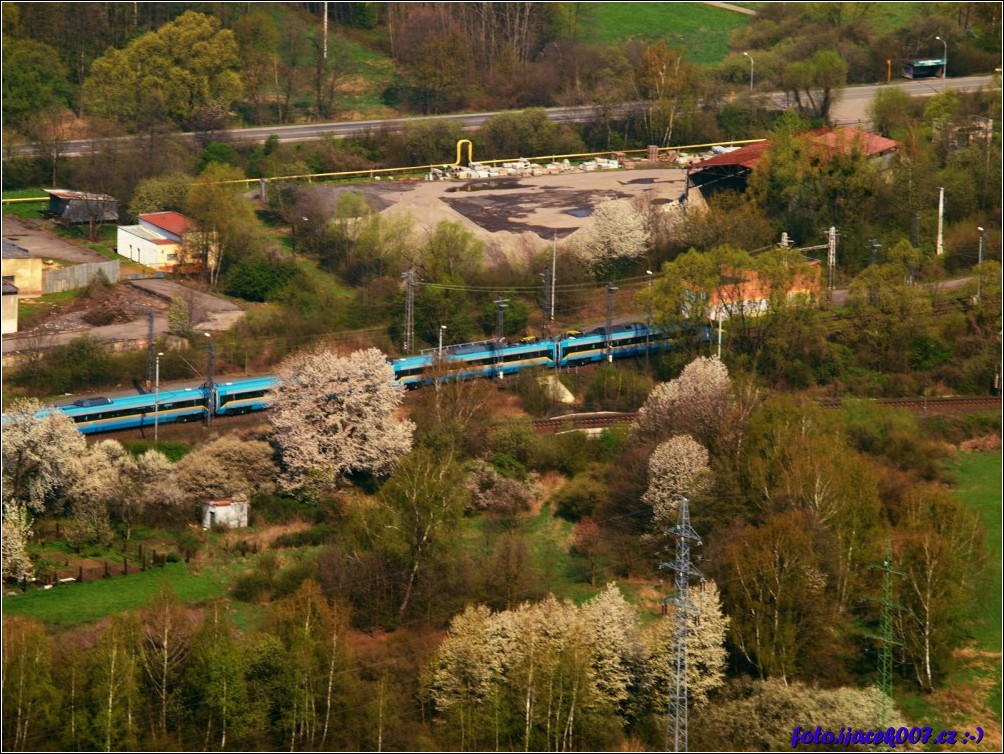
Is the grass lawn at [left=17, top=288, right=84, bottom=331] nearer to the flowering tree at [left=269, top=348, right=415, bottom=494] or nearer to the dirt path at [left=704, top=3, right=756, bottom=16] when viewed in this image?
the flowering tree at [left=269, top=348, right=415, bottom=494]

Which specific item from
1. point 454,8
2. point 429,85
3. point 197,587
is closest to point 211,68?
point 429,85

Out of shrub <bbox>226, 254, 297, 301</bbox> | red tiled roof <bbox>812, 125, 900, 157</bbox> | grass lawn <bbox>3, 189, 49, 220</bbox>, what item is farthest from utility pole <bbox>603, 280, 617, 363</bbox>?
grass lawn <bbox>3, 189, 49, 220</bbox>

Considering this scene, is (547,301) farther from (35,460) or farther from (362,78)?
(362,78)

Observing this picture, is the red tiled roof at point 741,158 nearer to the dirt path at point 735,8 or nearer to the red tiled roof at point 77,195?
the red tiled roof at point 77,195

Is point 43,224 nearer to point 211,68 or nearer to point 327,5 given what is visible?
point 211,68

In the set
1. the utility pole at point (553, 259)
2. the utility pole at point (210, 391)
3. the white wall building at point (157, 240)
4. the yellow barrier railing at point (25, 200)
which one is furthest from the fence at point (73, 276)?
the utility pole at point (553, 259)

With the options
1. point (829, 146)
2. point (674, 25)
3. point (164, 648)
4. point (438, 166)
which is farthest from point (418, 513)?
point (674, 25)
